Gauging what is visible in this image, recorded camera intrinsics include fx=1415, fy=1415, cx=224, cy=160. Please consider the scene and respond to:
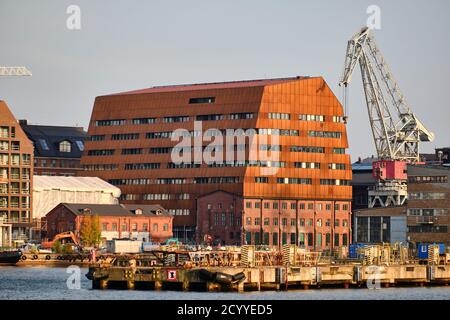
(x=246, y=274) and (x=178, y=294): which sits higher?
(x=246, y=274)

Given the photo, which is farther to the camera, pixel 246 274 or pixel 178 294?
pixel 246 274

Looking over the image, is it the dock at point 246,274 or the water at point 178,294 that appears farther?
the dock at point 246,274

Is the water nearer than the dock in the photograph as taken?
→ Yes

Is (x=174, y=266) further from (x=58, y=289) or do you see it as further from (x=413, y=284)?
(x=413, y=284)

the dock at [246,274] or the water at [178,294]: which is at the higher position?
the dock at [246,274]

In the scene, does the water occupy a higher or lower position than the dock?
lower
